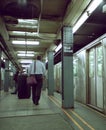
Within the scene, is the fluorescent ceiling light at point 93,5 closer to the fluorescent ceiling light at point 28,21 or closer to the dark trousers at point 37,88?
the fluorescent ceiling light at point 28,21

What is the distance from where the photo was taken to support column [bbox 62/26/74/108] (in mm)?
5629

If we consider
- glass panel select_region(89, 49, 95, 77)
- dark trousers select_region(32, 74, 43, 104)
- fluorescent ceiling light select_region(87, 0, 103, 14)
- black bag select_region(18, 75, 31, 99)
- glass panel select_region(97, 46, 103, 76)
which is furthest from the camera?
black bag select_region(18, 75, 31, 99)

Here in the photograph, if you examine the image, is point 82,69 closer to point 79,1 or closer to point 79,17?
point 79,17

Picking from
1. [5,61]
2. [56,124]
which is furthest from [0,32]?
[5,61]

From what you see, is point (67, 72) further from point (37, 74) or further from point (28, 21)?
point (28, 21)

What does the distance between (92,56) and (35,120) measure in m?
2.79

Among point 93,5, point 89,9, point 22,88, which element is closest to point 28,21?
point 89,9

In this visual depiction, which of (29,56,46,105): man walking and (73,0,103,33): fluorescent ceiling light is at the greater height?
(73,0,103,33): fluorescent ceiling light

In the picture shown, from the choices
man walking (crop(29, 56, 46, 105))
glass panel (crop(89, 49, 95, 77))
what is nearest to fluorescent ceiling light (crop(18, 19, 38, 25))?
man walking (crop(29, 56, 46, 105))

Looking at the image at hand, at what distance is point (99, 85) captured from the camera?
506cm

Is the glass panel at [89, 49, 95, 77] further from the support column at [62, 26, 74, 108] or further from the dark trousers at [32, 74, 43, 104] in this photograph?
the dark trousers at [32, 74, 43, 104]

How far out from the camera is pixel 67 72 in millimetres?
5719

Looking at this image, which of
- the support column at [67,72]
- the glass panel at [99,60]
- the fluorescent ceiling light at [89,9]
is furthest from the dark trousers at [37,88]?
the fluorescent ceiling light at [89,9]

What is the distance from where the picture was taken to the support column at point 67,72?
5629 millimetres
